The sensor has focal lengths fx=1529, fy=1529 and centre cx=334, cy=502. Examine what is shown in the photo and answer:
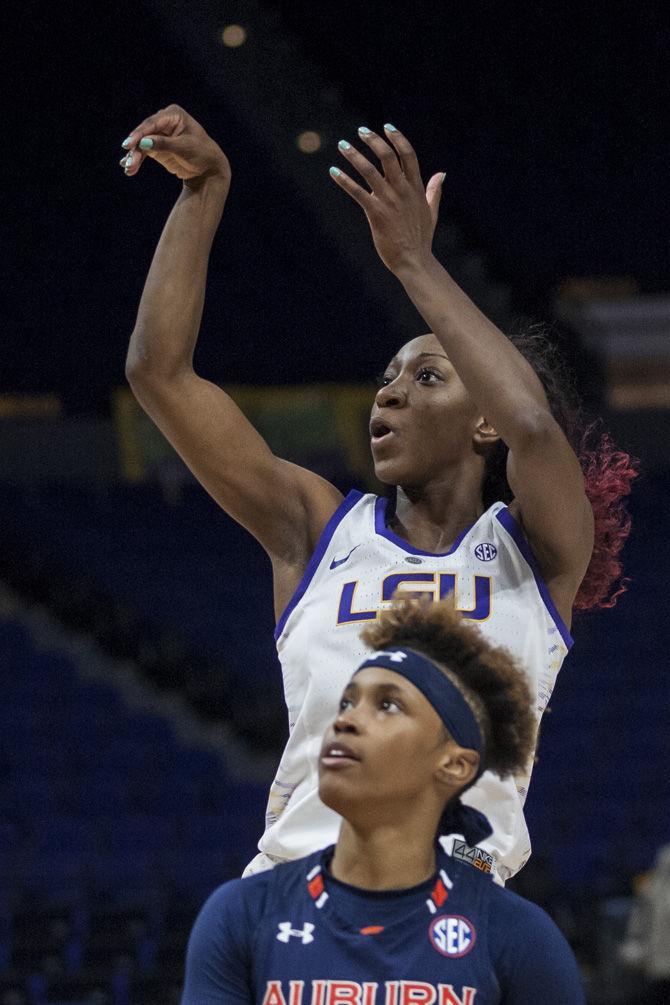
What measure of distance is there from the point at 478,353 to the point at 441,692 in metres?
0.71

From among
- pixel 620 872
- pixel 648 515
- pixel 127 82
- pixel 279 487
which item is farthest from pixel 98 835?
pixel 279 487

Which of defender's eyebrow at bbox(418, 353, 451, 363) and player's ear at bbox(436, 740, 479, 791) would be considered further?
defender's eyebrow at bbox(418, 353, 451, 363)

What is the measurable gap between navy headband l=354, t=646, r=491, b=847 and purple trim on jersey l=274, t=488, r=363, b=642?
57 centimetres

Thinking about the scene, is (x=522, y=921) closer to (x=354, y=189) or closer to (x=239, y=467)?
(x=239, y=467)

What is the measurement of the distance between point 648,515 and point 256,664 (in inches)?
168

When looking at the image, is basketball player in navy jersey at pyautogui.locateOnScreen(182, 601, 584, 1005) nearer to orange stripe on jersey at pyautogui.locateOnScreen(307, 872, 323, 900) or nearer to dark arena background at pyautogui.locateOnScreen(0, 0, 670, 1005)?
orange stripe on jersey at pyautogui.locateOnScreen(307, 872, 323, 900)

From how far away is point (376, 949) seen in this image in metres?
2.30

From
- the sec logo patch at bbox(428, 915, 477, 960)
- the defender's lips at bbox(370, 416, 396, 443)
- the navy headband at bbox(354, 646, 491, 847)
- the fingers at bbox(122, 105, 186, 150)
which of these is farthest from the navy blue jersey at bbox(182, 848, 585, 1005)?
the fingers at bbox(122, 105, 186, 150)

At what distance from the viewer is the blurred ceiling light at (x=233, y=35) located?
1207 centimetres

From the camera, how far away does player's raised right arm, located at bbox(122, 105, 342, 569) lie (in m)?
3.05

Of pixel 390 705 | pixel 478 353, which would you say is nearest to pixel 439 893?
pixel 390 705

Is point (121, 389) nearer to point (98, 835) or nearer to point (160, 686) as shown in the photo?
point (160, 686)

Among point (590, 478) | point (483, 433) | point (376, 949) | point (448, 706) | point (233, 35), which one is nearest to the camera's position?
point (376, 949)

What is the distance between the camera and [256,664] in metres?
14.4
